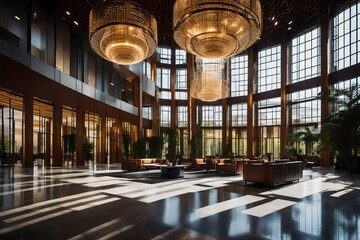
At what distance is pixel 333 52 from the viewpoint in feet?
69.1

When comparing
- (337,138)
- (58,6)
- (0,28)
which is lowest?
(337,138)

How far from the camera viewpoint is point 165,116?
108 feet

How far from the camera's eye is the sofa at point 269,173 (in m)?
9.81

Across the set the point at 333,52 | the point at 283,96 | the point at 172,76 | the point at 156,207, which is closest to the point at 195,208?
the point at 156,207

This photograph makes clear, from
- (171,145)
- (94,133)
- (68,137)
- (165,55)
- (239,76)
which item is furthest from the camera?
(165,55)

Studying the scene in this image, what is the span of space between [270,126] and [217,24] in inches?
873

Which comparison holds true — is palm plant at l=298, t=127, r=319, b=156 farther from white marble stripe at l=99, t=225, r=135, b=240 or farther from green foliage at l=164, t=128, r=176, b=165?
white marble stripe at l=99, t=225, r=135, b=240

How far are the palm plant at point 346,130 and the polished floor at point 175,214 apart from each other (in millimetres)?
7292

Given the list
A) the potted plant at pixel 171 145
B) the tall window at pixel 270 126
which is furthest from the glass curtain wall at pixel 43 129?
the tall window at pixel 270 126

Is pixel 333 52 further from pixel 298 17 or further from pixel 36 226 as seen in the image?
pixel 36 226

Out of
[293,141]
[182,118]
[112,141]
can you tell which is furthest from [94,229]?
[182,118]

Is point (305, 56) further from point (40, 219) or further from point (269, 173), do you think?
point (40, 219)

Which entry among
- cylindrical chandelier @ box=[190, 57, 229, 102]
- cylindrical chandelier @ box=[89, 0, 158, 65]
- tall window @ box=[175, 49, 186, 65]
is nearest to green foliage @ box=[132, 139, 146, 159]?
cylindrical chandelier @ box=[190, 57, 229, 102]

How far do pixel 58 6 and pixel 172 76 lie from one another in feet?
50.8
